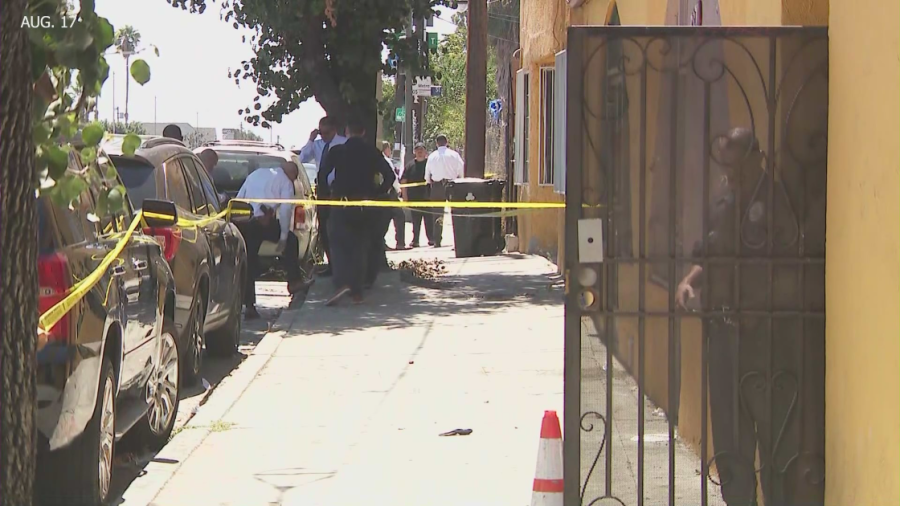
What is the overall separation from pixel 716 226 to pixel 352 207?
762 centimetres

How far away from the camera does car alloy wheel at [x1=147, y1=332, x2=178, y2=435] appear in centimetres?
707

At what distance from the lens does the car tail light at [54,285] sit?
516cm

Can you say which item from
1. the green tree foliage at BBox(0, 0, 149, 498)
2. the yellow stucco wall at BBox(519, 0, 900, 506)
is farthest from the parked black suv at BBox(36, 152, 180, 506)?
the yellow stucco wall at BBox(519, 0, 900, 506)

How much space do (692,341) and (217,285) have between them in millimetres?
5024

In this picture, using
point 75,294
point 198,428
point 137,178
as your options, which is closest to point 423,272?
point 137,178

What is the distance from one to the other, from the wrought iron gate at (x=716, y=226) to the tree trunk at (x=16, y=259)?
2.48m

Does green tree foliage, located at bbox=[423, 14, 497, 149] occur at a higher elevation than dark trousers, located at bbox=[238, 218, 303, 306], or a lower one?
higher

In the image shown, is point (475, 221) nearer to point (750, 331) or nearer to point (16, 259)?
point (750, 331)

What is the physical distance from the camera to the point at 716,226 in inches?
203

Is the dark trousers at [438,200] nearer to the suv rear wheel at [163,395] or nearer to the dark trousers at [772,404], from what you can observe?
the suv rear wheel at [163,395]

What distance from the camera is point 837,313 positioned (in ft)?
16.2

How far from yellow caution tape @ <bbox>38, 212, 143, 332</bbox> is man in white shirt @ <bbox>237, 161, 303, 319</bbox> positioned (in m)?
5.61

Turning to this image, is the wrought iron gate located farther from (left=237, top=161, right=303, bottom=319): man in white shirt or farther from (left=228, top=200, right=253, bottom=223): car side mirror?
(left=237, top=161, right=303, bottom=319): man in white shirt

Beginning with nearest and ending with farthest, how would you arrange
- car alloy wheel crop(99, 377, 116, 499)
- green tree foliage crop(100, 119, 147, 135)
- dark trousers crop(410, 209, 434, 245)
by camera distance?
green tree foliage crop(100, 119, 147, 135)
car alloy wheel crop(99, 377, 116, 499)
dark trousers crop(410, 209, 434, 245)
